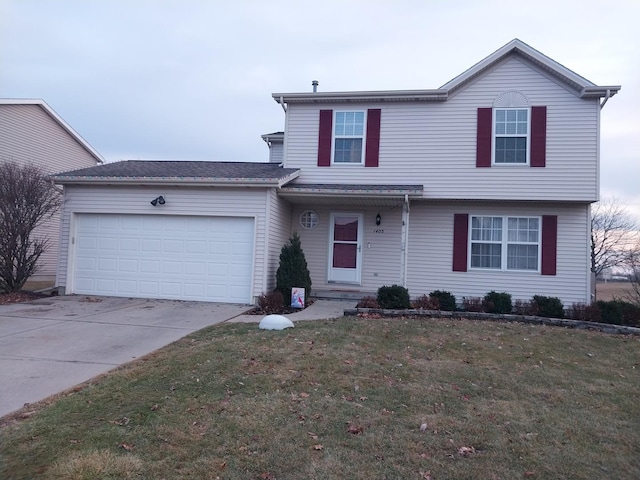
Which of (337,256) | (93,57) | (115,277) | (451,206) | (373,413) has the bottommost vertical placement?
(373,413)

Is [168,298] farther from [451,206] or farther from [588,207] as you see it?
[588,207]

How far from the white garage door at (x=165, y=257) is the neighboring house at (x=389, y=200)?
0.10 feet

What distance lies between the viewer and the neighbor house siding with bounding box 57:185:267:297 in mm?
11664

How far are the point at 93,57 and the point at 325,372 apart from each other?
43.5 feet

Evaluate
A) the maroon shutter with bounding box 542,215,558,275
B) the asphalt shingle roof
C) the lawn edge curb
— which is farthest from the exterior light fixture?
the maroon shutter with bounding box 542,215,558,275

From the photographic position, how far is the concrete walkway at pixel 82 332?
18.0 ft

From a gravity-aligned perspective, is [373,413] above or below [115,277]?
below

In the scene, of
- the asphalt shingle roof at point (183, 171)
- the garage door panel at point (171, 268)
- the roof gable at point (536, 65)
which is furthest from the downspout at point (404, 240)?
the garage door panel at point (171, 268)

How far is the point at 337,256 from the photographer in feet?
44.3

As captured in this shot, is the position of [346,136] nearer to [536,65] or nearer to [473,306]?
[536,65]

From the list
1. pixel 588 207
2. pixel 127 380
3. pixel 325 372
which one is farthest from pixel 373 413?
pixel 588 207

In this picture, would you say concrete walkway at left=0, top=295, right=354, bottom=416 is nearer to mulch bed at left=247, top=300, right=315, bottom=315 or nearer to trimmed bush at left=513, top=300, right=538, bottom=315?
mulch bed at left=247, top=300, right=315, bottom=315

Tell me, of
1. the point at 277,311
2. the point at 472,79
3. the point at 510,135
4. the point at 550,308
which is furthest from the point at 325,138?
the point at 550,308

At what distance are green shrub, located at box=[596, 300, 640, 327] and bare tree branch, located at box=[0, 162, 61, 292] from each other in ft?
44.1
